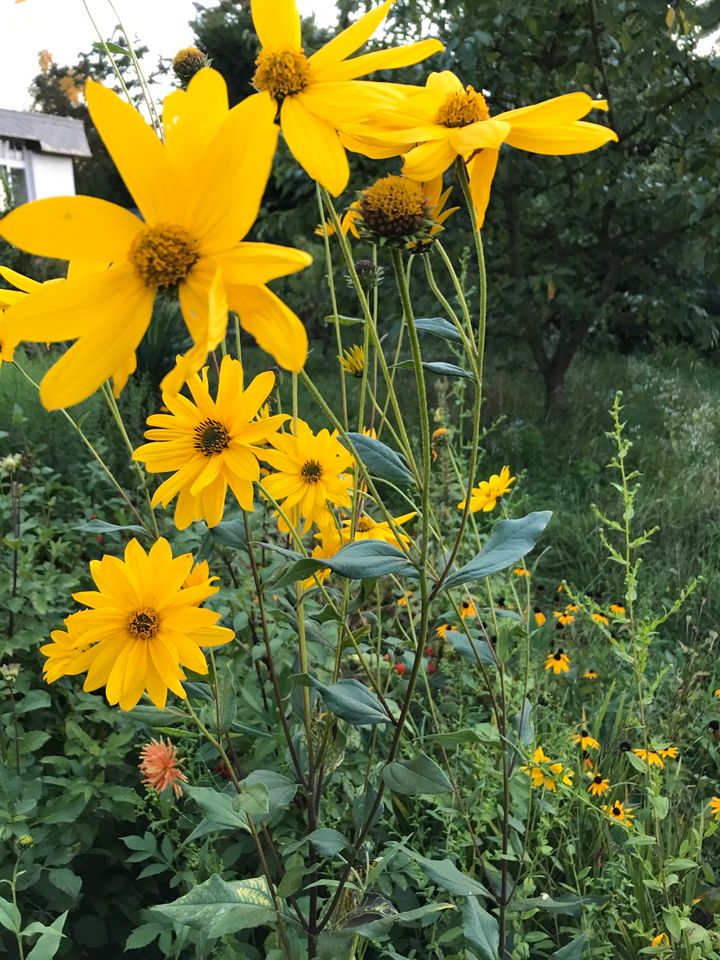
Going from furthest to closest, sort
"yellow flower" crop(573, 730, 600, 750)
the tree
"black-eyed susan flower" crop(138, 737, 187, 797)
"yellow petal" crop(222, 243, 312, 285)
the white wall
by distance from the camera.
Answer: the white wall < the tree < "yellow flower" crop(573, 730, 600, 750) < "black-eyed susan flower" crop(138, 737, 187, 797) < "yellow petal" crop(222, 243, 312, 285)

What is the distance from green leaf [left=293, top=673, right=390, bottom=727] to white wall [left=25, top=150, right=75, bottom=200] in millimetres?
17868

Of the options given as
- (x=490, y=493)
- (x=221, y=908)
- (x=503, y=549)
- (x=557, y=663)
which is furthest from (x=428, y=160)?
(x=557, y=663)

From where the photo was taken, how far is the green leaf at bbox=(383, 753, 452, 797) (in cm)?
78

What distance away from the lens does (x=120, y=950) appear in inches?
62.6

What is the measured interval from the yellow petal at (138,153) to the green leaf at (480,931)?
969 mm

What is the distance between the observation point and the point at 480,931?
1.06 m

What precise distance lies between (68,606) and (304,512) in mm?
1188

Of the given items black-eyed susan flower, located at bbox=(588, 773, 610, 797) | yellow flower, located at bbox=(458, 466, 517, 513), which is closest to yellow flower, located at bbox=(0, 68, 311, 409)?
yellow flower, located at bbox=(458, 466, 517, 513)

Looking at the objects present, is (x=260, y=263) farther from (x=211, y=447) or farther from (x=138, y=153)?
(x=211, y=447)

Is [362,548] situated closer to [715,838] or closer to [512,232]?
[715,838]

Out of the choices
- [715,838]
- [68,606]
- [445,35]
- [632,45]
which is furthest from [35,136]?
[715,838]

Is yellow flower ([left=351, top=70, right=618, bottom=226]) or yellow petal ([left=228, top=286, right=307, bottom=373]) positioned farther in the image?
yellow flower ([left=351, top=70, right=618, bottom=226])

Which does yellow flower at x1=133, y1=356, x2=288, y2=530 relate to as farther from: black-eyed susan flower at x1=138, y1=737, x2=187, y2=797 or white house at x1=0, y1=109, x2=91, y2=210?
white house at x1=0, y1=109, x2=91, y2=210

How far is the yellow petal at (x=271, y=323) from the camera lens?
50 centimetres
